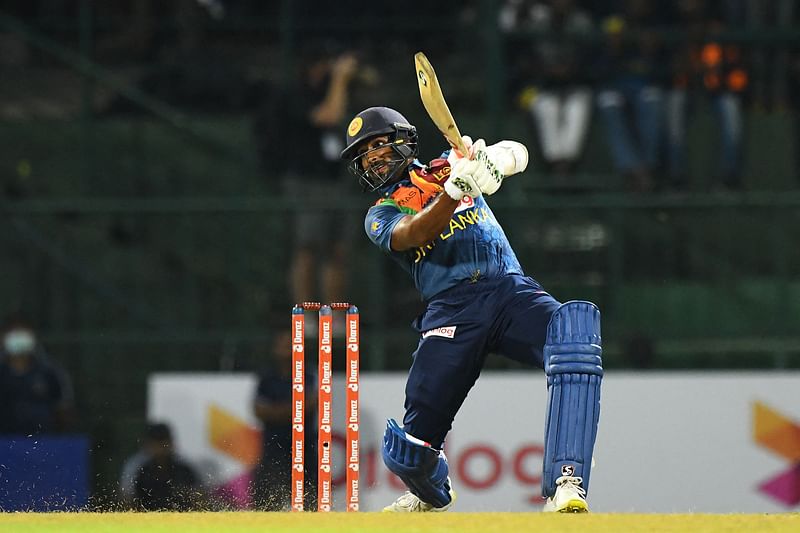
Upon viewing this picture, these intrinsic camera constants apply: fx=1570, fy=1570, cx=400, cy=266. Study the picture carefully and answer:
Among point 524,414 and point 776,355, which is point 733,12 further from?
point 524,414

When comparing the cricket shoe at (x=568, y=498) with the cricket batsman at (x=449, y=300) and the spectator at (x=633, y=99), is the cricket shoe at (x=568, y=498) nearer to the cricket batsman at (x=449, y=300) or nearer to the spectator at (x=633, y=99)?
the cricket batsman at (x=449, y=300)

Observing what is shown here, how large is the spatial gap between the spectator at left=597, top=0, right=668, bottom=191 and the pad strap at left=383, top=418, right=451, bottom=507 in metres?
5.50

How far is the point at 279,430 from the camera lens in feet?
35.6

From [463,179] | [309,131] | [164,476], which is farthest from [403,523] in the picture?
[309,131]

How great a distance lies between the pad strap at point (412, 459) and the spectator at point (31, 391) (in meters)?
4.46

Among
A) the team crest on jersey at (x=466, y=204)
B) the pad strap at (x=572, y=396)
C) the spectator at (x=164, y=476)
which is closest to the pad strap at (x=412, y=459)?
the pad strap at (x=572, y=396)

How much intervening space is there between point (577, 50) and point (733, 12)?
1.50 meters

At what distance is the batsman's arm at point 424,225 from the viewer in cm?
695

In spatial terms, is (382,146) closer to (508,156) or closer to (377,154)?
(377,154)

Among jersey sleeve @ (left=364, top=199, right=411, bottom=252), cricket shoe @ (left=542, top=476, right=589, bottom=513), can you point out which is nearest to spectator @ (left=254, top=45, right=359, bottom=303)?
jersey sleeve @ (left=364, top=199, right=411, bottom=252)

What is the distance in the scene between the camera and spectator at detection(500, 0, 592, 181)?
1327 centimetres

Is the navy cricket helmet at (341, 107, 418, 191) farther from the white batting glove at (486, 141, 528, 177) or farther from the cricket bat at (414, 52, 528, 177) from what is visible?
the white batting glove at (486, 141, 528, 177)

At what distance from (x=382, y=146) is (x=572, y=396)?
60.1 inches

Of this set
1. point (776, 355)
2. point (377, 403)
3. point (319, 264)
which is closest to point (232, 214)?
point (319, 264)
